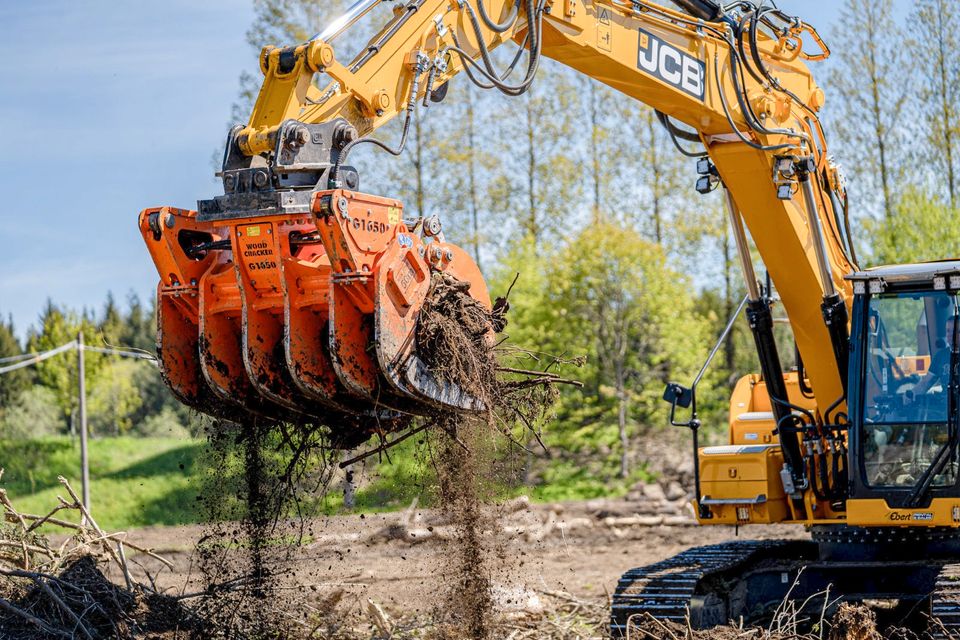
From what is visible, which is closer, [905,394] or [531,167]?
[905,394]

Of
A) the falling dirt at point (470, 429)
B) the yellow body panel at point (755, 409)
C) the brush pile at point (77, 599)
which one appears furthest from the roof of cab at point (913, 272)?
the brush pile at point (77, 599)

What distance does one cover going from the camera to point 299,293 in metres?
5.96

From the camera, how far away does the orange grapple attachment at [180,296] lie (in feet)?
20.7

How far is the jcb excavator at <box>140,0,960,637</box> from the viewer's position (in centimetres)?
583

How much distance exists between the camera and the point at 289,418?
664 centimetres

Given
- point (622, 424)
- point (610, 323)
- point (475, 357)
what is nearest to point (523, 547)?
point (622, 424)

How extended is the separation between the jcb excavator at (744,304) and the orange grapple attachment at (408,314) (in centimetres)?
2

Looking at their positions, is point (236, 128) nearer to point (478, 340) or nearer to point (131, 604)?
point (478, 340)

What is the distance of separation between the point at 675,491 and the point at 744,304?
36.6ft

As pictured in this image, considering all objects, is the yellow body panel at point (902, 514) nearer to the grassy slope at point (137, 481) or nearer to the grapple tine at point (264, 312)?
the grapple tine at point (264, 312)

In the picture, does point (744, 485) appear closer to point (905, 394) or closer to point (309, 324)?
point (905, 394)

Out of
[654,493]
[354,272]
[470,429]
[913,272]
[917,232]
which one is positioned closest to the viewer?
[354,272]

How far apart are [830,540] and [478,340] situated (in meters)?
3.19

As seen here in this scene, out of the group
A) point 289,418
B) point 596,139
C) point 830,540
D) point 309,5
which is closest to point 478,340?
point 289,418
